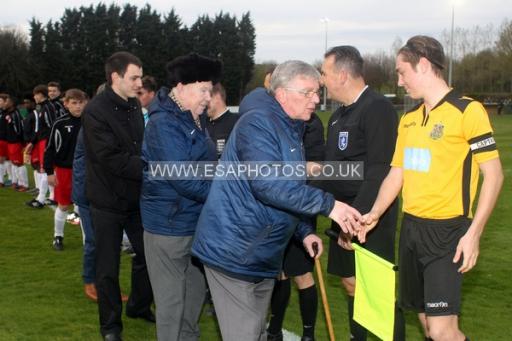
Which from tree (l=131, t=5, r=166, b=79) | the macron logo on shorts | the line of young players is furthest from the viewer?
tree (l=131, t=5, r=166, b=79)

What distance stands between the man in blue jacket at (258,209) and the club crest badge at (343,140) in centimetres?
110

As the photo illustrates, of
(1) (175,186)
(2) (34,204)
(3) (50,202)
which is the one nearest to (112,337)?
(1) (175,186)

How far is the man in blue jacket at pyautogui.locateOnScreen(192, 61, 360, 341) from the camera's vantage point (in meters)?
3.31

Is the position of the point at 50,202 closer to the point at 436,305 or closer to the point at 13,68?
the point at 436,305

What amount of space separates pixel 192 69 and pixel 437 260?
6.58ft

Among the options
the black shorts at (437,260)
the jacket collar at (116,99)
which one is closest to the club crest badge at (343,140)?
the black shorts at (437,260)

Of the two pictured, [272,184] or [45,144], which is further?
[45,144]

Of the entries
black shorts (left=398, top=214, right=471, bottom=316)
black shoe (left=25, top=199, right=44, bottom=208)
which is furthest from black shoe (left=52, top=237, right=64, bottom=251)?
black shorts (left=398, top=214, right=471, bottom=316)

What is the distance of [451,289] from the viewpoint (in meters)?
3.73

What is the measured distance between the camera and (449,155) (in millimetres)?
3734

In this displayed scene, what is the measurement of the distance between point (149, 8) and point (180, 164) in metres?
88.5

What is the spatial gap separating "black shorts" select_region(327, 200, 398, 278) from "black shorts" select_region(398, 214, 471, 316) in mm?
646

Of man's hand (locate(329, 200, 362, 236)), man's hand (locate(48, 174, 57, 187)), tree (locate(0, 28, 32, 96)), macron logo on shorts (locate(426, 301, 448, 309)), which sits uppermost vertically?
tree (locate(0, 28, 32, 96))

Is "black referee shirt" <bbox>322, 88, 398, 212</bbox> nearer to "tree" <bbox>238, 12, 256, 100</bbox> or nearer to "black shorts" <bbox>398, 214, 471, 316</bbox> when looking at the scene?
"black shorts" <bbox>398, 214, 471, 316</bbox>
